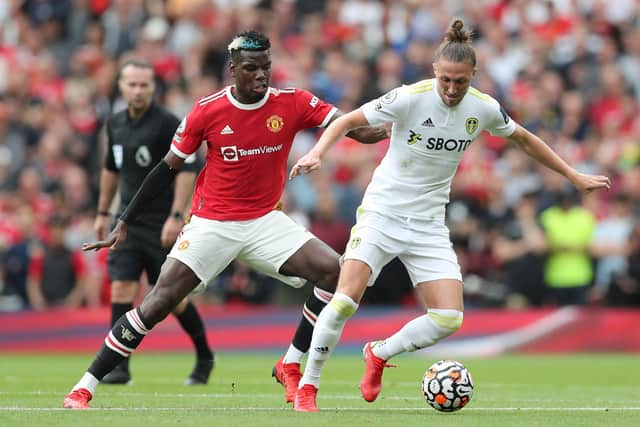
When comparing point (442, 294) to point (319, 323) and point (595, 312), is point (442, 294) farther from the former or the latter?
point (595, 312)

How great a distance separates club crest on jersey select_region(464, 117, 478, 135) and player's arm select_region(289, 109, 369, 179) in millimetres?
696

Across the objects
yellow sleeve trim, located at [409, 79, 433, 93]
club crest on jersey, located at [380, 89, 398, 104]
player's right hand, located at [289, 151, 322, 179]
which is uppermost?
yellow sleeve trim, located at [409, 79, 433, 93]

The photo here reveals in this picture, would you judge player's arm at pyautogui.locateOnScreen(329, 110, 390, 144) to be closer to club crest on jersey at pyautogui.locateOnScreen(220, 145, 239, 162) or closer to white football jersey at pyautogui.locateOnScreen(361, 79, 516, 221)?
white football jersey at pyautogui.locateOnScreen(361, 79, 516, 221)

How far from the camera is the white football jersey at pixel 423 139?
29.8 ft

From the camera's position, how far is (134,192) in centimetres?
1188

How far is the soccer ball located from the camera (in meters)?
8.98

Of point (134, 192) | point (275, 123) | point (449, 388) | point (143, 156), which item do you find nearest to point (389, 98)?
point (275, 123)

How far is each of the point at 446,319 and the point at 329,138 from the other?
151 centimetres

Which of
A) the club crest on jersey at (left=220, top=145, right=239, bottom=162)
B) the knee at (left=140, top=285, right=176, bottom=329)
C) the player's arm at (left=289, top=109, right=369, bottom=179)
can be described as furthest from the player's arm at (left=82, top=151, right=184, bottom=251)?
the player's arm at (left=289, top=109, right=369, bottom=179)

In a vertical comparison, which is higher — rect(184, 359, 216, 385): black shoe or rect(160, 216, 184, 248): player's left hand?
rect(160, 216, 184, 248): player's left hand

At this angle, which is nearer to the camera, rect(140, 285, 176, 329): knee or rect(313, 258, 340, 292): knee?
rect(140, 285, 176, 329): knee

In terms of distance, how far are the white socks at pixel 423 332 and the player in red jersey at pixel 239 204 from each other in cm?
66

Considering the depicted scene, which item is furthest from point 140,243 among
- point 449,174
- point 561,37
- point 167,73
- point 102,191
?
point 561,37

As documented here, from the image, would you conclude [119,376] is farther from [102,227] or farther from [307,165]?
[307,165]
